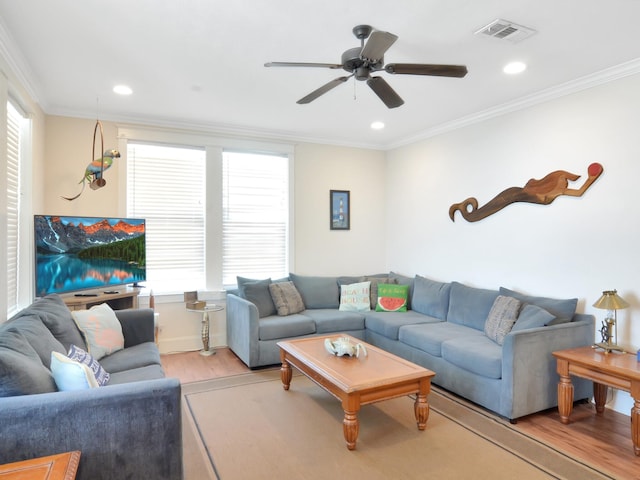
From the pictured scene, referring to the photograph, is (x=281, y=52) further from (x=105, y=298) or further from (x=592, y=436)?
(x=592, y=436)

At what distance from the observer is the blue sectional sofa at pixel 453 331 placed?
3.01 metres

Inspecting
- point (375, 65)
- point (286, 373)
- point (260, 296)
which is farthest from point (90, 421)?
point (260, 296)

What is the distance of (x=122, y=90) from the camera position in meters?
3.63

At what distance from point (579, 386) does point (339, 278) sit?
2839mm

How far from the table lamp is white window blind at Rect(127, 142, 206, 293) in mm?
4024

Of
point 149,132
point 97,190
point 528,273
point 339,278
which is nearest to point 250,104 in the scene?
point 149,132

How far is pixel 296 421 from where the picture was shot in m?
2.99

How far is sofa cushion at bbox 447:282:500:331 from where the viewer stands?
12.9 ft

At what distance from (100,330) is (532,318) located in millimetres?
3407

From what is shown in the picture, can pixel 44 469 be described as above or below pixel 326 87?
below

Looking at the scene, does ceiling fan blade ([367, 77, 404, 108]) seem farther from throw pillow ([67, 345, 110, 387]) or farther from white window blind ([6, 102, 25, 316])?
white window blind ([6, 102, 25, 316])

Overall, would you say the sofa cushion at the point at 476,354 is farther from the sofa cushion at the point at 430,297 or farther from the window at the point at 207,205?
the window at the point at 207,205

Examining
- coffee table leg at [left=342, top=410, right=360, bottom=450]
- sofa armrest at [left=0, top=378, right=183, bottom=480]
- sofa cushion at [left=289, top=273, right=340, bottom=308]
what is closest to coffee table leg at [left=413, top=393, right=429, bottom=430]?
coffee table leg at [left=342, top=410, right=360, bottom=450]

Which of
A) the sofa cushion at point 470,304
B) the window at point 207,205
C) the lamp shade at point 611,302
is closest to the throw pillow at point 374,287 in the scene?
the sofa cushion at point 470,304
